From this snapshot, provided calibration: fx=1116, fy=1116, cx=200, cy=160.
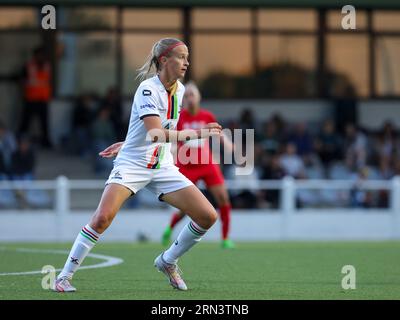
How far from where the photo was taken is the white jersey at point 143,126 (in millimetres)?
9555

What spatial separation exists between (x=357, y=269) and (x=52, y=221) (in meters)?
9.07

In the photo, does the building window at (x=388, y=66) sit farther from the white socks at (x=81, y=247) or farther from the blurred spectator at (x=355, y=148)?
the white socks at (x=81, y=247)

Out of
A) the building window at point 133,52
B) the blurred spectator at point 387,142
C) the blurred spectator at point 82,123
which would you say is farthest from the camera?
the building window at point 133,52

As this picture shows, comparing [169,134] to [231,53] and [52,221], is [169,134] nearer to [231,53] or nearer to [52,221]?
[52,221]

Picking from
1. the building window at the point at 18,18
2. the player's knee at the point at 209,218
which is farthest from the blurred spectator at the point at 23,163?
the player's knee at the point at 209,218

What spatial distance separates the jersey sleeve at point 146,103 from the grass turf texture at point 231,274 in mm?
1535

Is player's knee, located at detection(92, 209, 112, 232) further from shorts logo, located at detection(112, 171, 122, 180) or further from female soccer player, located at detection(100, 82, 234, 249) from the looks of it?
female soccer player, located at detection(100, 82, 234, 249)

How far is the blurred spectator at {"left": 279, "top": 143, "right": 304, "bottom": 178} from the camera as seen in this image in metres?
22.7

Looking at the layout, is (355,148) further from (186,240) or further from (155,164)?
(155,164)

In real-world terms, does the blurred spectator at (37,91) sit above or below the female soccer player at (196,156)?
above

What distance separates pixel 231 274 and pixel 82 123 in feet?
45.7

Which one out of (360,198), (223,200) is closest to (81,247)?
(223,200)

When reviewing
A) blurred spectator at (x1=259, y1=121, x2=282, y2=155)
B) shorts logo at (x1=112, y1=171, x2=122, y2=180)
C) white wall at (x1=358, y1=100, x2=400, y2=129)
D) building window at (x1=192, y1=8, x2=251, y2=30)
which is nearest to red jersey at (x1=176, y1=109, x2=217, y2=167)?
shorts logo at (x1=112, y1=171, x2=122, y2=180)
